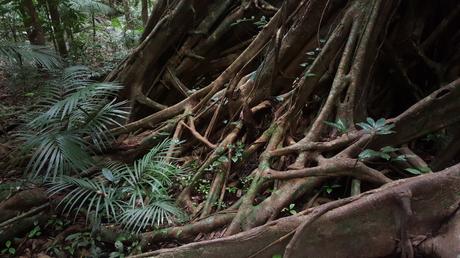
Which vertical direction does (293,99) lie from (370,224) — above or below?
above

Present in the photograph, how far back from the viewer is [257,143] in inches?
125

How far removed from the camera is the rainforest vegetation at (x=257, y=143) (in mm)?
2066

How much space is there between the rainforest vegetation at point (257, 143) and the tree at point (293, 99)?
11mm

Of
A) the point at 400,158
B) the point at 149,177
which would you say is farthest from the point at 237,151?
the point at 400,158

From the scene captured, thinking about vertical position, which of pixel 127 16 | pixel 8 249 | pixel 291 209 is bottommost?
pixel 8 249

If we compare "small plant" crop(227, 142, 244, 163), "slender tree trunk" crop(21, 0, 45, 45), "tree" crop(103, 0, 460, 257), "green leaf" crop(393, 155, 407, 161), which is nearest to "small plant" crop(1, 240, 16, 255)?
"tree" crop(103, 0, 460, 257)

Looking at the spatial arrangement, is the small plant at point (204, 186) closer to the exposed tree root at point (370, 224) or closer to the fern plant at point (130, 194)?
the fern plant at point (130, 194)

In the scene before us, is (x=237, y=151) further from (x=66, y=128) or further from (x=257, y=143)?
(x=66, y=128)

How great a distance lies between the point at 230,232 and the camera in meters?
2.45

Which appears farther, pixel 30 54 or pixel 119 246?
pixel 30 54

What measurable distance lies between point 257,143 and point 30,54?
7.85 feet

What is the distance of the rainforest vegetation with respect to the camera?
6.78 ft

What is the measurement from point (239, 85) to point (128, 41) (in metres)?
4.00

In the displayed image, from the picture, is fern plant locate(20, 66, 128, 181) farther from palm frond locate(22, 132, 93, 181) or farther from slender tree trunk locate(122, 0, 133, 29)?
slender tree trunk locate(122, 0, 133, 29)
